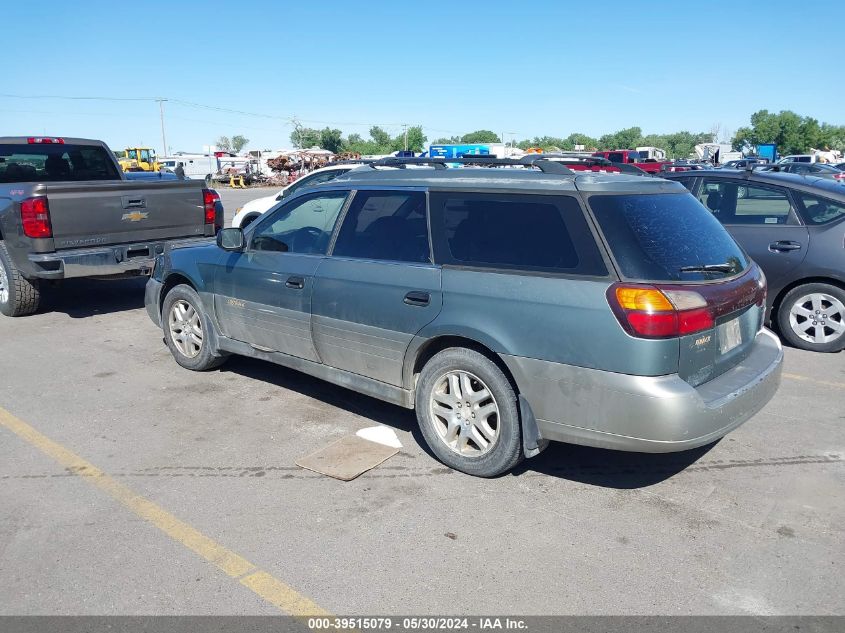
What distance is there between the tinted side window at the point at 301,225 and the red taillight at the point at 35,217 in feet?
11.2

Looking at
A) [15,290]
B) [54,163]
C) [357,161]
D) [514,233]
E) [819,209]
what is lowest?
[15,290]

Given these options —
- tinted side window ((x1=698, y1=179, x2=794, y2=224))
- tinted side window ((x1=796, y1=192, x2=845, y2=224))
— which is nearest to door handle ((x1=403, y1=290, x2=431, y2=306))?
tinted side window ((x1=698, y1=179, x2=794, y2=224))

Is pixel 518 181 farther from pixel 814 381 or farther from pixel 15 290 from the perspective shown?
pixel 15 290

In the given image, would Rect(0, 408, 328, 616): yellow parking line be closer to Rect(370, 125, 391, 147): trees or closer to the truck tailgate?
the truck tailgate

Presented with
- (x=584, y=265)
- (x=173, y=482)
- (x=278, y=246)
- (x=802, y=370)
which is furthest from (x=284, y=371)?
(x=802, y=370)

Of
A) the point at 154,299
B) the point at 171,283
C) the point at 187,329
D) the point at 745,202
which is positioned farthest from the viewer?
the point at 745,202

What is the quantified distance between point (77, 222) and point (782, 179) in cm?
748

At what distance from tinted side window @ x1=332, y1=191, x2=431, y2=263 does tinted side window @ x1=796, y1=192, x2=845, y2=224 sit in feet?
14.9

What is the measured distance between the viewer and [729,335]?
3.95 m

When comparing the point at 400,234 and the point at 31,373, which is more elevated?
the point at 400,234

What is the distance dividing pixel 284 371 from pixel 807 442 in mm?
4118

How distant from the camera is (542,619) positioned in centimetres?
296

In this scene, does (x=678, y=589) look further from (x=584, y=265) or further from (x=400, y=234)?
(x=400, y=234)

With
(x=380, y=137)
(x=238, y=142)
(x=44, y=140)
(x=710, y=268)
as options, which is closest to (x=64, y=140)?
(x=44, y=140)
